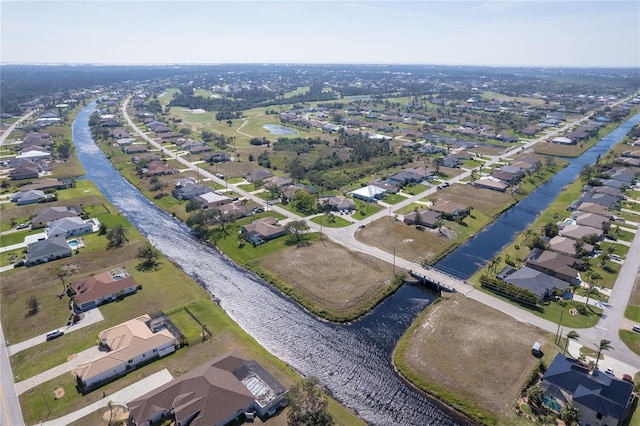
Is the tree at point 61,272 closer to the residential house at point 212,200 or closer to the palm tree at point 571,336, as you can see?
the residential house at point 212,200

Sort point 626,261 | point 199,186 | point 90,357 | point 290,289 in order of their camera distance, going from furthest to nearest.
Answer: point 199,186
point 626,261
point 290,289
point 90,357

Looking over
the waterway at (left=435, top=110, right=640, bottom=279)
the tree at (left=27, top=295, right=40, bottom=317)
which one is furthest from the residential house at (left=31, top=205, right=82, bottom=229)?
the waterway at (left=435, top=110, right=640, bottom=279)

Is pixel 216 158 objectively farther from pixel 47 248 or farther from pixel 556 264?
pixel 556 264

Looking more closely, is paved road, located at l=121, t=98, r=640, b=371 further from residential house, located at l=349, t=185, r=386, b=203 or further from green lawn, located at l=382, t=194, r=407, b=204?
residential house, located at l=349, t=185, r=386, b=203

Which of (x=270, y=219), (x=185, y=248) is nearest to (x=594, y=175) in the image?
(x=270, y=219)

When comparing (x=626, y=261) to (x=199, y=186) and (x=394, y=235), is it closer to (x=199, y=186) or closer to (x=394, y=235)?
(x=394, y=235)

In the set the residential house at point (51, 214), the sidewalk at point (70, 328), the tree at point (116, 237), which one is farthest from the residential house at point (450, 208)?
the residential house at point (51, 214)
